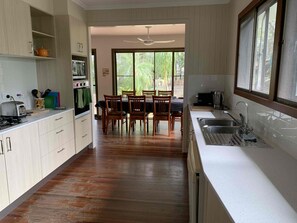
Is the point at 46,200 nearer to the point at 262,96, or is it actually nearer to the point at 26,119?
the point at 26,119

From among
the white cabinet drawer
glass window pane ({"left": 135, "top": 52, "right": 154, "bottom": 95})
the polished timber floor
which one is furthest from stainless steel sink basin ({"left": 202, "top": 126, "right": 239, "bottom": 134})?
glass window pane ({"left": 135, "top": 52, "right": 154, "bottom": 95})

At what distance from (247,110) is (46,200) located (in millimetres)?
2375

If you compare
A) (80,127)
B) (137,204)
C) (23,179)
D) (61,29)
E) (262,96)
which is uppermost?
(61,29)

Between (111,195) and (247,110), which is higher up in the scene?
(247,110)

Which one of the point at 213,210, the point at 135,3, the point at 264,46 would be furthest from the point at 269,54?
the point at 135,3

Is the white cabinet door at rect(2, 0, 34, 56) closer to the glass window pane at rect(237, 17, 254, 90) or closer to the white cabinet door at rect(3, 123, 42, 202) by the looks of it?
the white cabinet door at rect(3, 123, 42, 202)

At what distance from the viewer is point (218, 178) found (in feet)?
3.80

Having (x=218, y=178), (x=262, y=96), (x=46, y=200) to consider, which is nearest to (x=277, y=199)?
(x=218, y=178)

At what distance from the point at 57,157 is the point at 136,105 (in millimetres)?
2363

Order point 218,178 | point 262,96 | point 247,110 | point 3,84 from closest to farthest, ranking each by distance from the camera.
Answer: point 218,178 < point 262,96 < point 247,110 < point 3,84

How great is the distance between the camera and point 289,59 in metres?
1.59

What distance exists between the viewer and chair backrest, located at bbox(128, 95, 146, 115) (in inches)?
196

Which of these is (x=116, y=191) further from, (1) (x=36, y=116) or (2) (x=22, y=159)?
(1) (x=36, y=116)

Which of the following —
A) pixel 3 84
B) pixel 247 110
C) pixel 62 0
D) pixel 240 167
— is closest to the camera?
pixel 240 167
